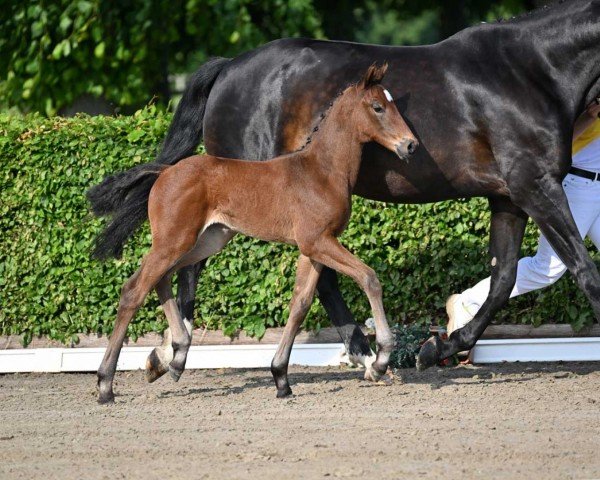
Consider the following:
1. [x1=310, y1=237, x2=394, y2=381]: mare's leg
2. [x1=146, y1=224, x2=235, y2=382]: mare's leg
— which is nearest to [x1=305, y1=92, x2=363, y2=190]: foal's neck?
[x1=310, y1=237, x2=394, y2=381]: mare's leg

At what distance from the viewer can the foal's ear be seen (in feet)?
19.9

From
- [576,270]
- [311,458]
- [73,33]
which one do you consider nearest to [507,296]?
[576,270]

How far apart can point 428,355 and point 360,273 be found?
110 centimetres

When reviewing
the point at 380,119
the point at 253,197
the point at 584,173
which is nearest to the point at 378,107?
the point at 380,119

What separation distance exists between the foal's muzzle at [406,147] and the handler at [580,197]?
1.31 metres

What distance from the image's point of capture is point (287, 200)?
614cm

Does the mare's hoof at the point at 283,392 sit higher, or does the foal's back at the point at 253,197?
the foal's back at the point at 253,197

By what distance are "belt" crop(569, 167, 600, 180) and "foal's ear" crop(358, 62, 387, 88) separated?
144cm

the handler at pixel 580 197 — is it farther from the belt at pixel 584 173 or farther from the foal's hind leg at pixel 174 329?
the foal's hind leg at pixel 174 329

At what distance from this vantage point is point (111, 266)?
8047 millimetres

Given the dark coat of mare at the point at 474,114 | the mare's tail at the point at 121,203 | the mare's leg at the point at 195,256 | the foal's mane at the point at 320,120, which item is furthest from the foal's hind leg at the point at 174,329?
the foal's mane at the point at 320,120

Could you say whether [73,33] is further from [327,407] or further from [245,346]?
[327,407]

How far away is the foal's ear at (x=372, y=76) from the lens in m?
6.07

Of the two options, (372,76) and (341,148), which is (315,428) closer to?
(341,148)
